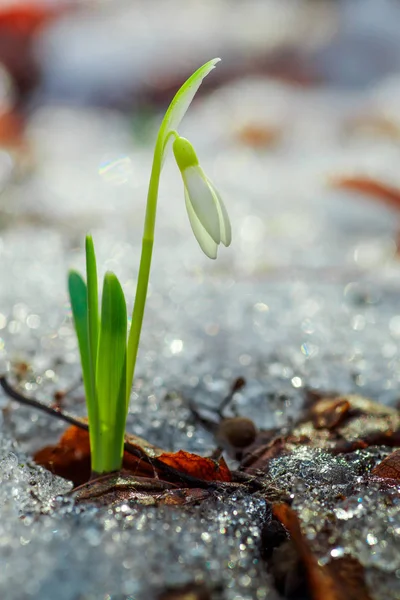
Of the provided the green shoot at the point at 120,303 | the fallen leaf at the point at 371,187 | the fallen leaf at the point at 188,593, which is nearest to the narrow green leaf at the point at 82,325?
the green shoot at the point at 120,303

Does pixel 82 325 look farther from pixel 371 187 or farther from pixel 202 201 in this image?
pixel 371 187

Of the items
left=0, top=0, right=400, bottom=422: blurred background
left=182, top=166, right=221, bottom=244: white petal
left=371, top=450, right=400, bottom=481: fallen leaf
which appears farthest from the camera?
left=0, top=0, right=400, bottom=422: blurred background

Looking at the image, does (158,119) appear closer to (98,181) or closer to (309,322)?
(98,181)

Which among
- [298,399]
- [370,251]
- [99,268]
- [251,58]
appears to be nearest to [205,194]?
[298,399]

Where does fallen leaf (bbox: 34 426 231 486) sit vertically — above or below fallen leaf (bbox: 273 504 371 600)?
below

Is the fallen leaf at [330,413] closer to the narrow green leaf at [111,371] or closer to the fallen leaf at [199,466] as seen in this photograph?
the fallen leaf at [199,466]

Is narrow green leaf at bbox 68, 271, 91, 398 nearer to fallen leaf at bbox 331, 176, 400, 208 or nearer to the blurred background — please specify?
the blurred background

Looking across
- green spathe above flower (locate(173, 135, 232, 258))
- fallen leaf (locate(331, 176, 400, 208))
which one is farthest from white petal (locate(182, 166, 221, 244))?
fallen leaf (locate(331, 176, 400, 208))

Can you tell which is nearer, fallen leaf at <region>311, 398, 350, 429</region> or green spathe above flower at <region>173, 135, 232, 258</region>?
green spathe above flower at <region>173, 135, 232, 258</region>
